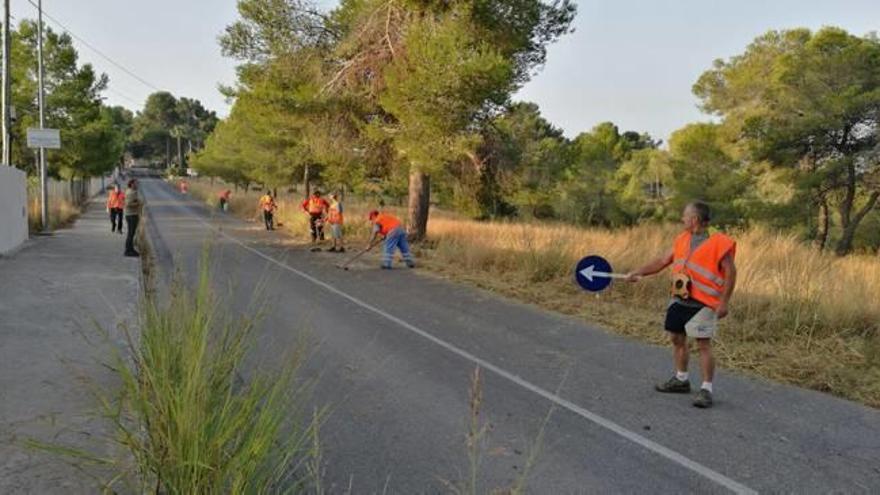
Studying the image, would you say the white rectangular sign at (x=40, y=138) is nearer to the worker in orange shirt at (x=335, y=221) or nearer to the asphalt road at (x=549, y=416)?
the worker in orange shirt at (x=335, y=221)

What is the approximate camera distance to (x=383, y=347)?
7543 mm

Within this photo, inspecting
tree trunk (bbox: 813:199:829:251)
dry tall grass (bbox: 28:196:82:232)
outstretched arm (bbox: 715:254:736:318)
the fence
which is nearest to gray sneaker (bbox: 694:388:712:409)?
outstretched arm (bbox: 715:254:736:318)

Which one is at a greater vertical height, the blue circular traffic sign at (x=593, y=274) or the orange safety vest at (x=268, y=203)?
the blue circular traffic sign at (x=593, y=274)

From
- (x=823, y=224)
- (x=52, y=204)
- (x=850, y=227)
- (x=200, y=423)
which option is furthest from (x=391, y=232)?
(x=823, y=224)

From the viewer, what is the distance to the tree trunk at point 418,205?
755 inches

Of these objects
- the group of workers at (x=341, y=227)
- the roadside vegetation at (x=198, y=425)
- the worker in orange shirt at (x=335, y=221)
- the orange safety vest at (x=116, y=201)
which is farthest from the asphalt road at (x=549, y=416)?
the orange safety vest at (x=116, y=201)

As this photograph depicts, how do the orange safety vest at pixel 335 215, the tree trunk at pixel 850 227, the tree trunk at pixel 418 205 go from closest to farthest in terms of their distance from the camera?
the orange safety vest at pixel 335 215
the tree trunk at pixel 418 205
the tree trunk at pixel 850 227

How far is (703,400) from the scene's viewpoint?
5.61 metres

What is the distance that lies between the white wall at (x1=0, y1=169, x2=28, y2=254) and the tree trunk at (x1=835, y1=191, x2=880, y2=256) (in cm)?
2788

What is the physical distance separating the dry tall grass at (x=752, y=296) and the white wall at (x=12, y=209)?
931 centimetres

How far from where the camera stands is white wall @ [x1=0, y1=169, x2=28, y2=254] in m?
14.5

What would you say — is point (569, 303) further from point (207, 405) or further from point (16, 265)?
point (16, 265)

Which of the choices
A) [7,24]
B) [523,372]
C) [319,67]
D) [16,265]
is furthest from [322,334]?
[7,24]

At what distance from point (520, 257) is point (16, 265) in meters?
9.82
